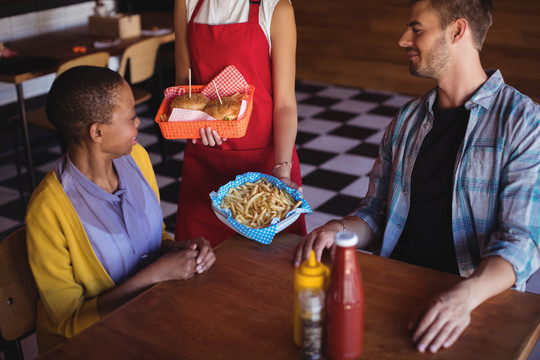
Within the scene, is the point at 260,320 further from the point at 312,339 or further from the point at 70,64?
the point at 70,64

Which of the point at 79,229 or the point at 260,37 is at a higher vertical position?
the point at 260,37

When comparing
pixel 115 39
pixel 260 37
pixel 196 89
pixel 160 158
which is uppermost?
pixel 260 37

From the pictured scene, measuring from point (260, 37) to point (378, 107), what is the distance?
12.3 feet

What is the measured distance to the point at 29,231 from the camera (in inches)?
56.6

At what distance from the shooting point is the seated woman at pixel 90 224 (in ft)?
4.74

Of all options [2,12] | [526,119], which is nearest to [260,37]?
[526,119]

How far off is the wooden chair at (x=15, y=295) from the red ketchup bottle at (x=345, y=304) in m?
0.81

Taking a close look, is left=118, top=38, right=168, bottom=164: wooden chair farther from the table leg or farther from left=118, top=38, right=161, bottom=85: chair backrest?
the table leg

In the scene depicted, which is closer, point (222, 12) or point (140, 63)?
point (222, 12)

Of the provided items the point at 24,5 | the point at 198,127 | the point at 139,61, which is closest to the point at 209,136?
the point at 198,127

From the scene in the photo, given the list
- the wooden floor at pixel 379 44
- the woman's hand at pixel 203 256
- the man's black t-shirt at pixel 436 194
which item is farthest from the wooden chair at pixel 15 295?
the wooden floor at pixel 379 44

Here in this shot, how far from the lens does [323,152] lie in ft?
15.0

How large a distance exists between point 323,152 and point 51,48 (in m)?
2.12

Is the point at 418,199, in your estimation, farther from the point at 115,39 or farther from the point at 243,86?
the point at 115,39
